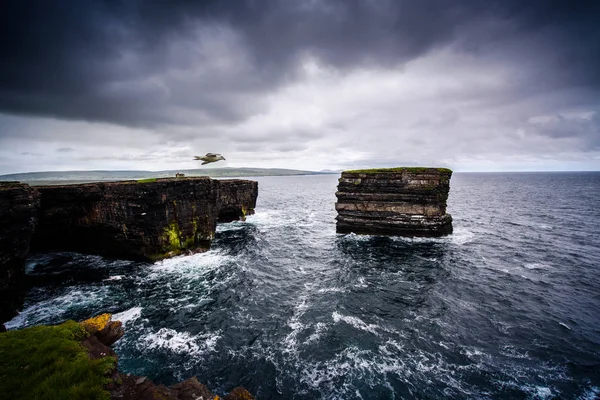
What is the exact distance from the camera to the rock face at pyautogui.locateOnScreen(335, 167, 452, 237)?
44125 mm

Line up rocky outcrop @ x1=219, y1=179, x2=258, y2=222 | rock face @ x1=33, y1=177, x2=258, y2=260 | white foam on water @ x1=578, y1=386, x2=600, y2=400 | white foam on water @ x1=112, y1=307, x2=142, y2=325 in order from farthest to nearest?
rocky outcrop @ x1=219, y1=179, x2=258, y2=222 → rock face @ x1=33, y1=177, x2=258, y2=260 → white foam on water @ x1=112, y1=307, x2=142, y2=325 → white foam on water @ x1=578, y1=386, x2=600, y2=400

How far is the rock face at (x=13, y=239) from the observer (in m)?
21.2

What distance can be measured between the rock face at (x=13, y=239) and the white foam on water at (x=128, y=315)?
868 cm

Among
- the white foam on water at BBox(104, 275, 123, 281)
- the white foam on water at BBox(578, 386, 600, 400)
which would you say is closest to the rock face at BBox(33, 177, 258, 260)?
the white foam on water at BBox(104, 275, 123, 281)

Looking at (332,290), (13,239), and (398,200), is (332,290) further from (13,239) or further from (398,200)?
(13,239)

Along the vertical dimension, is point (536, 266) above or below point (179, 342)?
above

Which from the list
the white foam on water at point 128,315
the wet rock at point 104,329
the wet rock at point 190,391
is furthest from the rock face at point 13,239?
the wet rock at point 190,391

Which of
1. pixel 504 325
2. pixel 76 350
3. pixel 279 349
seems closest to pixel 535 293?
pixel 504 325

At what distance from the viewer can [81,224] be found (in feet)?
119

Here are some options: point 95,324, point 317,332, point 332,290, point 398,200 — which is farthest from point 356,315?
point 398,200

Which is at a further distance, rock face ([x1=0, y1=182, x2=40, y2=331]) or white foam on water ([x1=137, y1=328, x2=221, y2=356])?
rock face ([x1=0, y1=182, x2=40, y2=331])

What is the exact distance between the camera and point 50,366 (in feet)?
31.8

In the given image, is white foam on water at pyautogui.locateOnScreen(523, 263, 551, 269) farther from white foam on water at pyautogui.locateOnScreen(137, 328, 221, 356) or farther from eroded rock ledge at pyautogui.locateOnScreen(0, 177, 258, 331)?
eroded rock ledge at pyautogui.locateOnScreen(0, 177, 258, 331)

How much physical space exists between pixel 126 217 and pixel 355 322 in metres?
32.7
